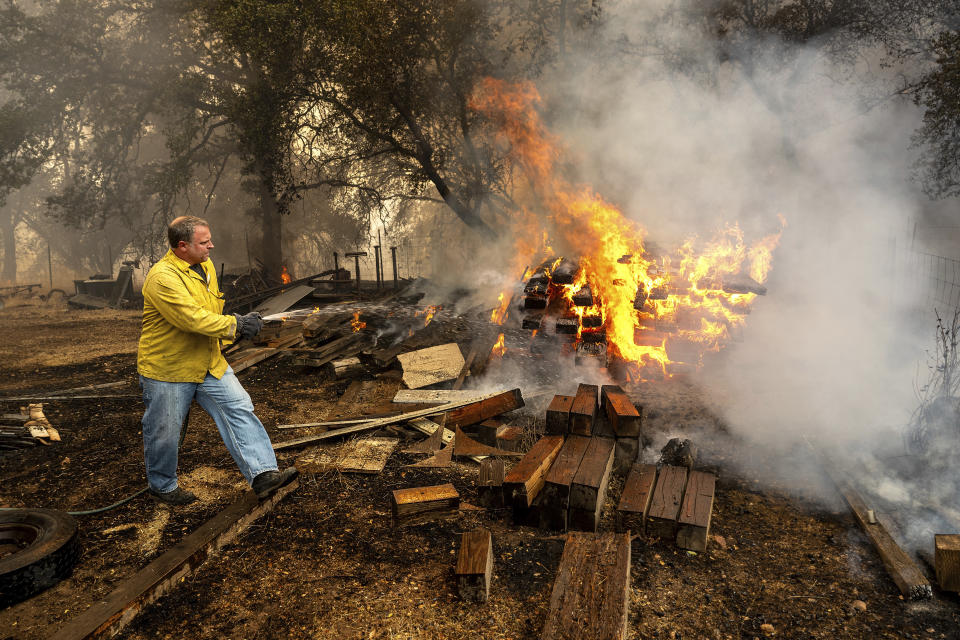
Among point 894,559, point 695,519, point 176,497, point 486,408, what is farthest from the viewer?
point 486,408

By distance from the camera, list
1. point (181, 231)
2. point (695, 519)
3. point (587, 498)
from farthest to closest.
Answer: point (181, 231), point (587, 498), point (695, 519)

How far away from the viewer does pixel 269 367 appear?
8.58 metres

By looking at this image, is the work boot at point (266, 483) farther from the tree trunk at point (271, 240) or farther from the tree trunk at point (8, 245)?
the tree trunk at point (8, 245)

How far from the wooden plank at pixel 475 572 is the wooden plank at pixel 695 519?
1300 millimetres

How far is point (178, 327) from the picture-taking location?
3.95m

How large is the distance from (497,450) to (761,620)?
8.31ft

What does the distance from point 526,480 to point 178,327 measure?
8.64 feet

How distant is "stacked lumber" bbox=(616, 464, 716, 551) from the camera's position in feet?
11.9

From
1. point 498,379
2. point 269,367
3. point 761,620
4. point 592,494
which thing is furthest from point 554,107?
point 761,620

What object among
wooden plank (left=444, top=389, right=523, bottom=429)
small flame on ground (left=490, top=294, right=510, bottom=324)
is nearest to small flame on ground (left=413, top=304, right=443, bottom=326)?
small flame on ground (left=490, top=294, right=510, bottom=324)

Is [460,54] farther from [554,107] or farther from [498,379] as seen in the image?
[498,379]

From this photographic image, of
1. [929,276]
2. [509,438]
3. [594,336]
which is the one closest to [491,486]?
[509,438]

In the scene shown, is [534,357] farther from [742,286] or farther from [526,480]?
[526,480]

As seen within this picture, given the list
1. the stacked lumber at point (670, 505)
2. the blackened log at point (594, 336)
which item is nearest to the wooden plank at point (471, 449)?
the stacked lumber at point (670, 505)
